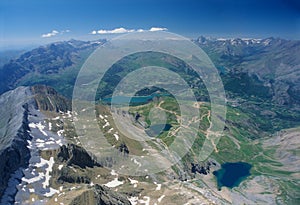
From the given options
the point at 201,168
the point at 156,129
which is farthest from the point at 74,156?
the point at 156,129

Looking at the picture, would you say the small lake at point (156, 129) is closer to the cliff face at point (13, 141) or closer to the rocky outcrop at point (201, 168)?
the rocky outcrop at point (201, 168)

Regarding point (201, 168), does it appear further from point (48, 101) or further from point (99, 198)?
point (99, 198)

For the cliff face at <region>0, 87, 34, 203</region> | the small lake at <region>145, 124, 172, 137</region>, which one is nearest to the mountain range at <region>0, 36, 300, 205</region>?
the cliff face at <region>0, 87, 34, 203</region>

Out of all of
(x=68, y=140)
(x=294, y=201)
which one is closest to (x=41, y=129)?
(x=68, y=140)

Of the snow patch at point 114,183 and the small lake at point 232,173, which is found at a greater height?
the snow patch at point 114,183

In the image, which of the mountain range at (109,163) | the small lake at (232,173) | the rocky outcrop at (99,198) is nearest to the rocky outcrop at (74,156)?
the mountain range at (109,163)
